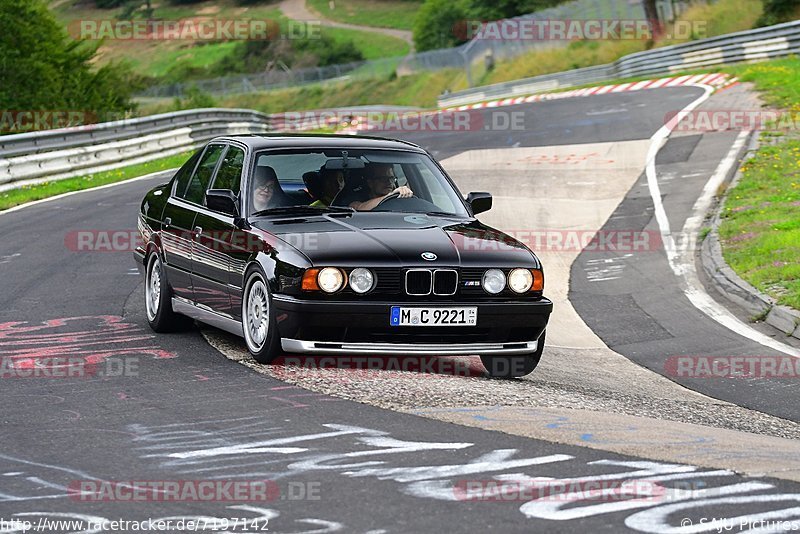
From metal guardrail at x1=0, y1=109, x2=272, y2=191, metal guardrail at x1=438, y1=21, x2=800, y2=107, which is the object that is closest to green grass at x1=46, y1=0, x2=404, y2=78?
metal guardrail at x1=438, y1=21, x2=800, y2=107

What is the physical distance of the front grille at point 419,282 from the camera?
27.1 feet

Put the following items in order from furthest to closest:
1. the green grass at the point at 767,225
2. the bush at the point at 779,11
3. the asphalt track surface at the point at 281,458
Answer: the bush at the point at 779,11 → the green grass at the point at 767,225 → the asphalt track surface at the point at 281,458

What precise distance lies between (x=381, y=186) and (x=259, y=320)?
1566 millimetres

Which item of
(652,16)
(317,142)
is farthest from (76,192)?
(652,16)

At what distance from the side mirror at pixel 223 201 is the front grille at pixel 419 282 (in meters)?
1.65

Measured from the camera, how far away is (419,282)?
8.30m

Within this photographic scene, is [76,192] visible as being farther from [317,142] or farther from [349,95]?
[349,95]

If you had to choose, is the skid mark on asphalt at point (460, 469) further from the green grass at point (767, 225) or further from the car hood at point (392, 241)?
the green grass at point (767, 225)

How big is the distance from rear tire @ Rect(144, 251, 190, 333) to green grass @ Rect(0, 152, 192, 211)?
10.3 meters

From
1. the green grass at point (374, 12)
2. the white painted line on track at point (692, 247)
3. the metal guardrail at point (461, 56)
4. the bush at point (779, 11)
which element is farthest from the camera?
the green grass at point (374, 12)

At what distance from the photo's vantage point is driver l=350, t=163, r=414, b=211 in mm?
9539

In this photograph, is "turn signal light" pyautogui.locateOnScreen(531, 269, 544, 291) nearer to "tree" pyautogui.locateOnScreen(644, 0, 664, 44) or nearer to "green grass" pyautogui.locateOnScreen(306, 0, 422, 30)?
"tree" pyautogui.locateOnScreen(644, 0, 664, 44)

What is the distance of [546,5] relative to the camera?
302 ft

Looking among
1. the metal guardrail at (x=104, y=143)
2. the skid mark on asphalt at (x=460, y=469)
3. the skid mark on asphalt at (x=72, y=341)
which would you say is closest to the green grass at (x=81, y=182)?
the metal guardrail at (x=104, y=143)
